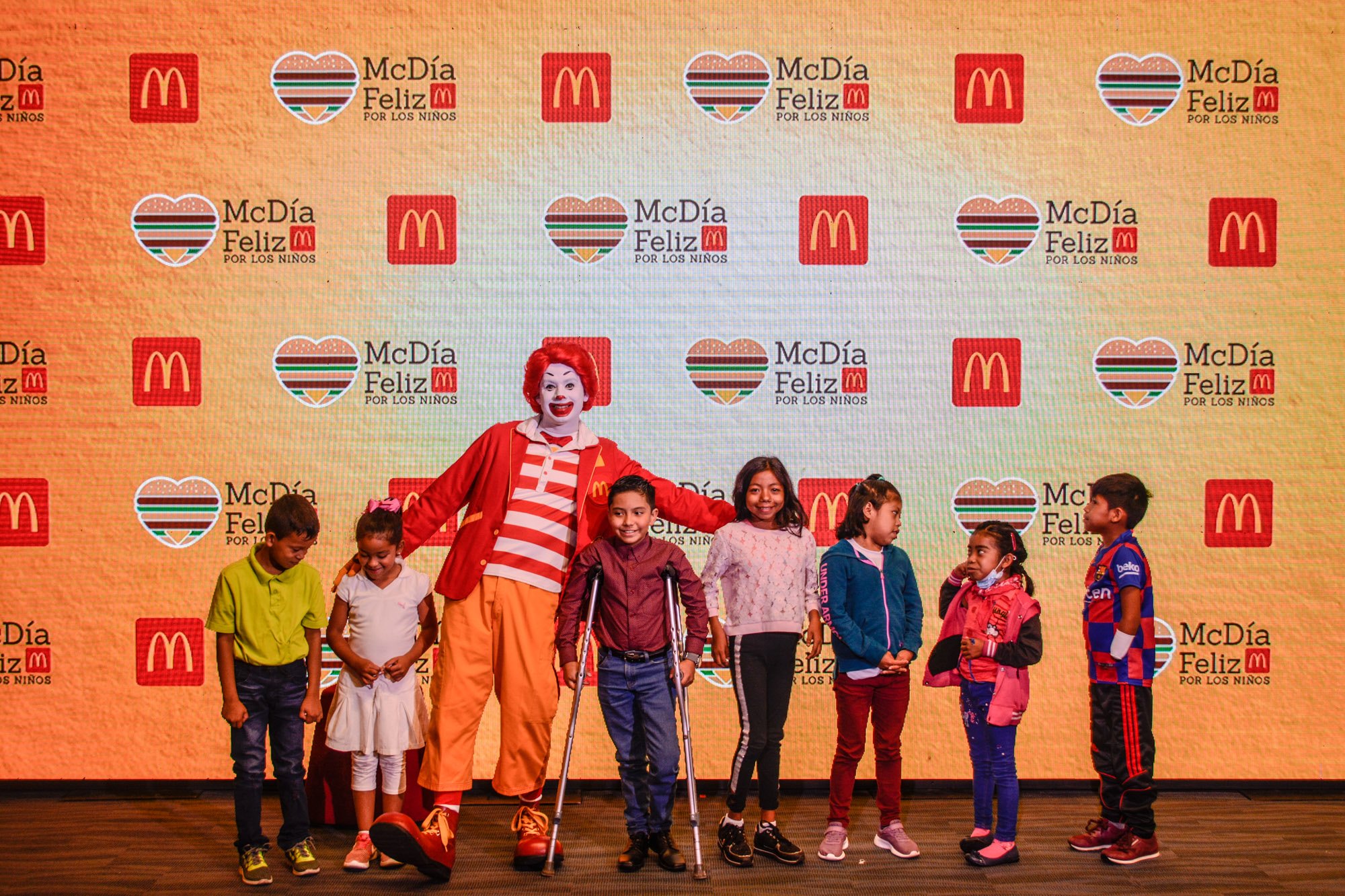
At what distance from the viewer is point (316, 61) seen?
454 cm

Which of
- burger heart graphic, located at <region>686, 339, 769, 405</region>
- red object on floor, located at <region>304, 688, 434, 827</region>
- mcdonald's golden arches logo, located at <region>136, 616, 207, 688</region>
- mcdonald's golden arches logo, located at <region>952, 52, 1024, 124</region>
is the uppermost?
mcdonald's golden arches logo, located at <region>952, 52, 1024, 124</region>

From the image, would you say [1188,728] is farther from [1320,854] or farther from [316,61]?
[316,61]

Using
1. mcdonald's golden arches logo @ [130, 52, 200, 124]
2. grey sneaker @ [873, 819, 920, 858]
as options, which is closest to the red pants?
grey sneaker @ [873, 819, 920, 858]

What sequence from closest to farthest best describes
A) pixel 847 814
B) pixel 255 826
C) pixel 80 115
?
pixel 255 826, pixel 847 814, pixel 80 115

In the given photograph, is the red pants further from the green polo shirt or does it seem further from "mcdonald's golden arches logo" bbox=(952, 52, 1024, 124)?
"mcdonald's golden arches logo" bbox=(952, 52, 1024, 124)

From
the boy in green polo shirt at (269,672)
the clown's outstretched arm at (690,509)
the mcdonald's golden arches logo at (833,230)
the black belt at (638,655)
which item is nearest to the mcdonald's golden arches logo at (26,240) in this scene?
the boy in green polo shirt at (269,672)

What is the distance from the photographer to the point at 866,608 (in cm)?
373

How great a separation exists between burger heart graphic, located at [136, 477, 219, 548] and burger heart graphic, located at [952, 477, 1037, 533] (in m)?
A: 3.23

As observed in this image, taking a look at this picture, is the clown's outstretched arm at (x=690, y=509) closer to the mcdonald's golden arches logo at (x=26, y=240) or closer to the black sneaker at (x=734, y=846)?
the black sneaker at (x=734, y=846)

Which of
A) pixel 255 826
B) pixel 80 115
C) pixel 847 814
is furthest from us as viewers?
pixel 80 115

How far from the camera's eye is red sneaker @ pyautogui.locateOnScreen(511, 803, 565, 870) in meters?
3.63

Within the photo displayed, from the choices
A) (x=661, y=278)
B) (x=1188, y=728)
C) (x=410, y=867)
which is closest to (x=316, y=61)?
(x=661, y=278)

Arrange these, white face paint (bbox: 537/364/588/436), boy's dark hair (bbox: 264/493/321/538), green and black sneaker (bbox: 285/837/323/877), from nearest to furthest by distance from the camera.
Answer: boy's dark hair (bbox: 264/493/321/538), green and black sneaker (bbox: 285/837/323/877), white face paint (bbox: 537/364/588/436)

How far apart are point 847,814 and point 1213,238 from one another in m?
2.94
